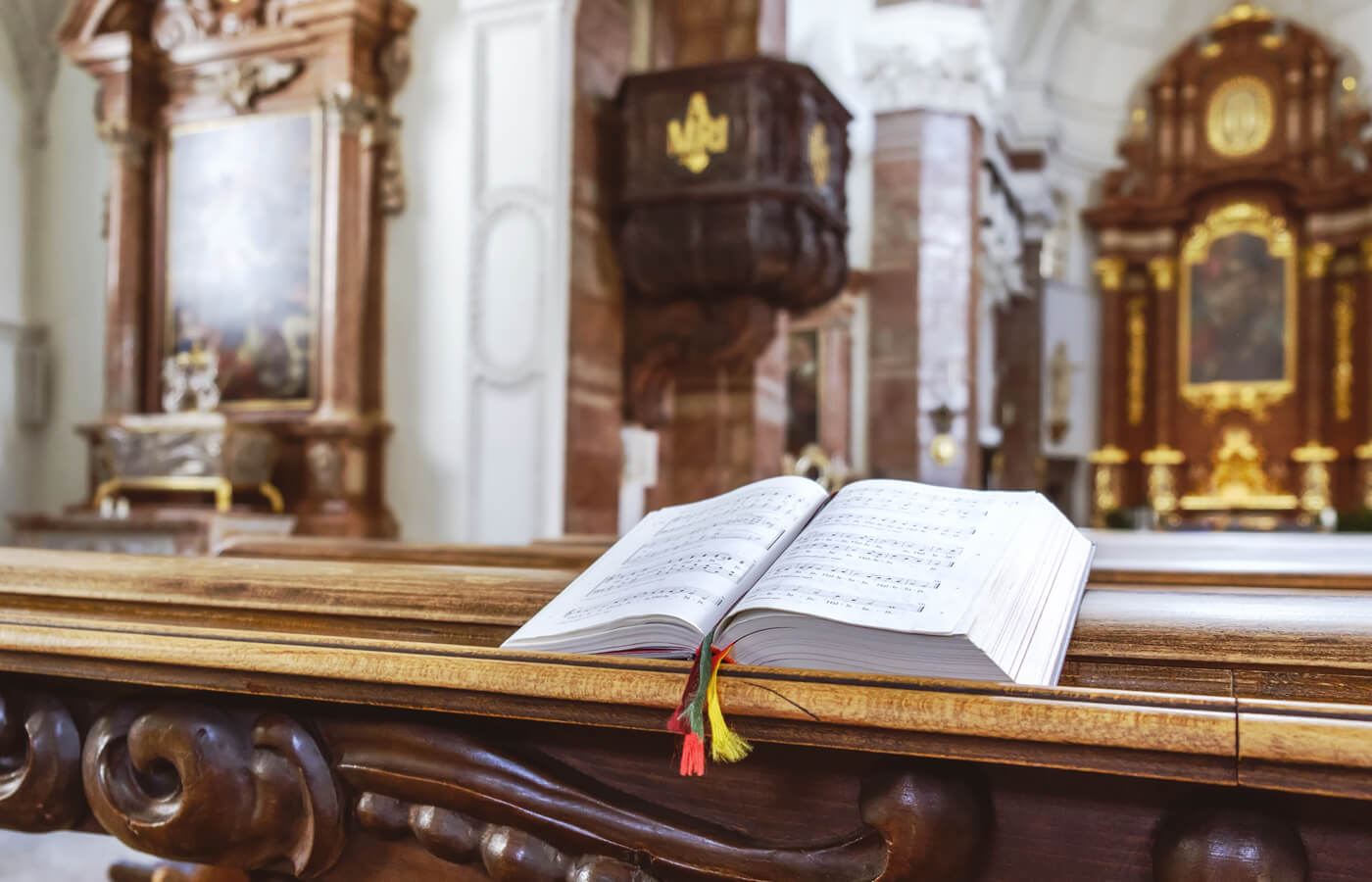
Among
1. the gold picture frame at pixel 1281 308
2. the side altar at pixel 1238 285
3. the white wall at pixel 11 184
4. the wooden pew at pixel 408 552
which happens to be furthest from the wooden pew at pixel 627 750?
the gold picture frame at pixel 1281 308

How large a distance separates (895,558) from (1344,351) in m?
15.7

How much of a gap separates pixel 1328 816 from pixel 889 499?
1.55 feet

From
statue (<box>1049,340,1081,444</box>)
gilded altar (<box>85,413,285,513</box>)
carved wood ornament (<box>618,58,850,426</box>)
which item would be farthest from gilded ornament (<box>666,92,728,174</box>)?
statue (<box>1049,340,1081,444</box>)

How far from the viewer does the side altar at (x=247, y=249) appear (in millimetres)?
6066

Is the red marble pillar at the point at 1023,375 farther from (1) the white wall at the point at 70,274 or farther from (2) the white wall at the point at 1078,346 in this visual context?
(1) the white wall at the point at 70,274

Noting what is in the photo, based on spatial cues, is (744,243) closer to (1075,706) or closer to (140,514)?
(140,514)

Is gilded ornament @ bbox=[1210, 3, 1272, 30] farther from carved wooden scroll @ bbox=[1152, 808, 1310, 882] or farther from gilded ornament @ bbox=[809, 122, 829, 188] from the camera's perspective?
carved wooden scroll @ bbox=[1152, 808, 1310, 882]

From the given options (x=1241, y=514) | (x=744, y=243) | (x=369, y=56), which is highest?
(x=369, y=56)

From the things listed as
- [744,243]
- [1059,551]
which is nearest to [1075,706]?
[1059,551]

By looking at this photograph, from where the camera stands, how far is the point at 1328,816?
0.80 m

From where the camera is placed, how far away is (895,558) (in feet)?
3.35

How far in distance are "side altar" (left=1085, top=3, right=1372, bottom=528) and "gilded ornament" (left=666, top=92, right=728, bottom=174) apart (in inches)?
429

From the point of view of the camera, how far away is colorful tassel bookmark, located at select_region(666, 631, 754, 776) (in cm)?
87

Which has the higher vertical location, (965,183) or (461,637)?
(965,183)
